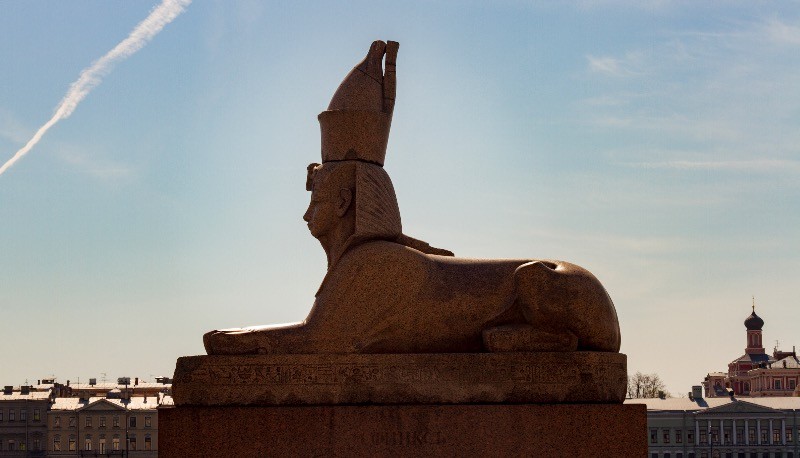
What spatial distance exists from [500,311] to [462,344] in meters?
0.35

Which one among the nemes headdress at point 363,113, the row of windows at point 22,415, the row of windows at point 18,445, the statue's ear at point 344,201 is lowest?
the row of windows at point 18,445

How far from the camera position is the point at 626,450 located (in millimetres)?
9070

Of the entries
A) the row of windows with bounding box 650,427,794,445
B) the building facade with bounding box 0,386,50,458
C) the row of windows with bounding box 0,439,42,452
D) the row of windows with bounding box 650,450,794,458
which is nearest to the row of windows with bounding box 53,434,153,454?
the building facade with bounding box 0,386,50,458

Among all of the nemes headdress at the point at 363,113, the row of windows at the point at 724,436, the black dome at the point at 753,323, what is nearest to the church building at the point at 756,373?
the black dome at the point at 753,323

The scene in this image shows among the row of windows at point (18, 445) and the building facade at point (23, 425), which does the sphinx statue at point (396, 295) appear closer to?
the building facade at point (23, 425)

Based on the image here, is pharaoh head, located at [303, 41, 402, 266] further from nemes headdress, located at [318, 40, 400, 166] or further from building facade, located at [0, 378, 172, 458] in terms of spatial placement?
building facade, located at [0, 378, 172, 458]

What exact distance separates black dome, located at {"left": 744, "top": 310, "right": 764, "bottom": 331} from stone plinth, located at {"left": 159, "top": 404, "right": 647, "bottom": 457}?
112 metres

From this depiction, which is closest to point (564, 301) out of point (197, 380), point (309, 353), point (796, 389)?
point (309, 353)

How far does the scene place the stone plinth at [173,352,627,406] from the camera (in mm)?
9039

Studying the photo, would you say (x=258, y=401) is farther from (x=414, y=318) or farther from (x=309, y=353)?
(x=414, y=318)

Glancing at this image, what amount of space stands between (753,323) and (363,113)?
4452 inches

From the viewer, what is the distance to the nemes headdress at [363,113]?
9.73 meters

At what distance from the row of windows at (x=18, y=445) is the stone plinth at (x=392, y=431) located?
67.9 meters

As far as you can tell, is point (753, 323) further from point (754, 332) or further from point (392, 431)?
point (392, 431)
